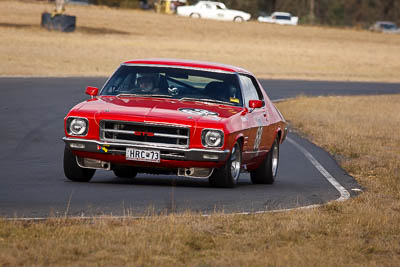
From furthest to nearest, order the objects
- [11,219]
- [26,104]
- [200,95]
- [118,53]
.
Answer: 1. [118,53]
2. [26,104]
3. [200,95]
4. [11,219]

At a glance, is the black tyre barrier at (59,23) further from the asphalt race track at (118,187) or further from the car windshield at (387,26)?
the car windshield at (387,26)

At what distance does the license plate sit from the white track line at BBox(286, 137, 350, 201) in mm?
2106

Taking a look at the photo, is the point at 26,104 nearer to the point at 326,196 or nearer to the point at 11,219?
the point at 326,196

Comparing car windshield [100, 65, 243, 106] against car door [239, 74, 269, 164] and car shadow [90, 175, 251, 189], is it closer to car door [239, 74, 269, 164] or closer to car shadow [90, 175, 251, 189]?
car door [239, 74, 269, 164]

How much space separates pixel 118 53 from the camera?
52812 millimetres

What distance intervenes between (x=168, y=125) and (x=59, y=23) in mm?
51215

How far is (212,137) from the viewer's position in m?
10.6

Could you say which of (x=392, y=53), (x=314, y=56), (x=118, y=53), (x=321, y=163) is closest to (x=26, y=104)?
(x=321, y=163)

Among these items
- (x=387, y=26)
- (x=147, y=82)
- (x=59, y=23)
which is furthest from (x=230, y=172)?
(x=387, y=26)

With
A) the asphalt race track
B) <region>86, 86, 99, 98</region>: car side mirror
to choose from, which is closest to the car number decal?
the asphalt race track

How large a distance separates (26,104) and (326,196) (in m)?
13.7

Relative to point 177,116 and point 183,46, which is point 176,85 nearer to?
point 177,116

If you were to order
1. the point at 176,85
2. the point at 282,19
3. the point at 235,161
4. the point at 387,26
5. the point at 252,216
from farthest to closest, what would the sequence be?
1. the point at 387,26
2. the point at 282,19
3. the point at 176,85
4. the point at 235,161
5. the point at 252,216

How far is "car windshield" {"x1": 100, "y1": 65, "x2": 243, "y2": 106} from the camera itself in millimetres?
11625
